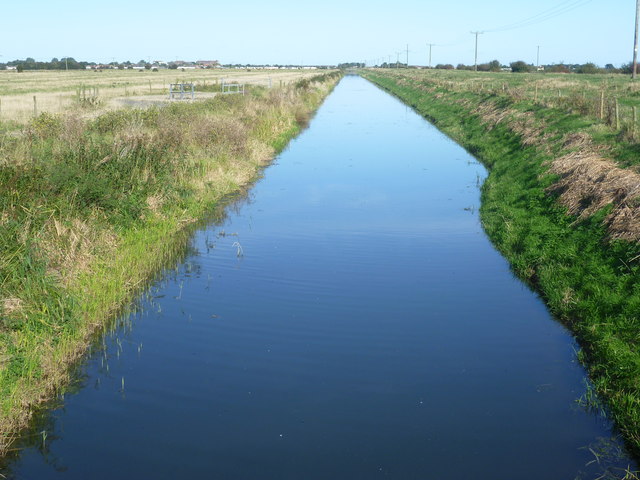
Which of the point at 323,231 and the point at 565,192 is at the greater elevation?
the point at 565,192

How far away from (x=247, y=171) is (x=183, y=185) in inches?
202

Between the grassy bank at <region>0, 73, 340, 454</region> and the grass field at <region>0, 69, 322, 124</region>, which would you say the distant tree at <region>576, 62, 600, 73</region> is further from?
the grassy bank at <region>0, 73, 340, 454</region>

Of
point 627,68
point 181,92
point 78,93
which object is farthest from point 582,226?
point 627,68

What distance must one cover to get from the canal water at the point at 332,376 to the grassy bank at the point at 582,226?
1.10ft

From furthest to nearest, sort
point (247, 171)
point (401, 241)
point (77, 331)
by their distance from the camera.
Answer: point (247, 171)
point (401, 241)
point (77, 331)

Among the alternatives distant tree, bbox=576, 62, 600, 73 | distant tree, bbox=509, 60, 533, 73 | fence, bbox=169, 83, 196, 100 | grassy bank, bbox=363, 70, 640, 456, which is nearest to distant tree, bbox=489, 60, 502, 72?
distant tree, bbox=509, 60, 533, 73

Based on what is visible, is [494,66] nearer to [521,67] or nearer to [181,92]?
[521,67]

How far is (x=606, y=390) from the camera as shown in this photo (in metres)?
7.48

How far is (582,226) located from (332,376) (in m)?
6.96

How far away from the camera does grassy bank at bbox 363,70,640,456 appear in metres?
8.19

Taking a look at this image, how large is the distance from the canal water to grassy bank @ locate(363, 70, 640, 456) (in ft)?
1.10

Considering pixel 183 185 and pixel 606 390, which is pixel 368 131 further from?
pixel 606 390

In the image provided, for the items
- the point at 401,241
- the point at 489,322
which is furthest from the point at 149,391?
the point at 401,241

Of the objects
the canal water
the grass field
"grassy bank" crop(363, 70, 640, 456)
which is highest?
the grass field
